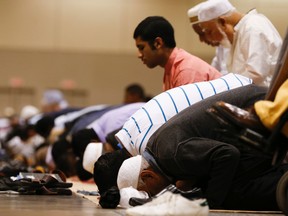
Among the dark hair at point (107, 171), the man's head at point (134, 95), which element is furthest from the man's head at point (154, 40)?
the man's head at point (134, 95)

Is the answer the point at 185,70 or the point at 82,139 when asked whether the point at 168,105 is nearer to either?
the point at 185,70

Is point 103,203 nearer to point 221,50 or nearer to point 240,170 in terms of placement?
point 240,170

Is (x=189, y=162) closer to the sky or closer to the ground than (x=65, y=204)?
closer to the sky

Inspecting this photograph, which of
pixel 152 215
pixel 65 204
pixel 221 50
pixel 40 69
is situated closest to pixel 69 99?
pixel 40 69

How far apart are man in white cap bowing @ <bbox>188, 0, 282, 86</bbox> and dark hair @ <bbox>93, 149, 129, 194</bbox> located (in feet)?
4.41

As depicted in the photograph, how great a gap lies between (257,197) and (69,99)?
500 inches

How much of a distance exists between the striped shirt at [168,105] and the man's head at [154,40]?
99 centimetres

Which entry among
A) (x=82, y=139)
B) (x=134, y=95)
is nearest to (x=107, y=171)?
(x=82, y=139)

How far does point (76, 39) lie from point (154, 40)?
10689 millimetres

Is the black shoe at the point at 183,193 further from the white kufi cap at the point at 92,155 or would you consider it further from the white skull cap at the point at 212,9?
the white skull cap at the point at 212,9

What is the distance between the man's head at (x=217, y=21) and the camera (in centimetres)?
631

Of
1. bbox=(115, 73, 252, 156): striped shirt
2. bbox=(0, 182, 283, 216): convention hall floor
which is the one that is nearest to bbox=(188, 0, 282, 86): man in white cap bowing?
bbox=(115, 73, 252, 156): striped shirt

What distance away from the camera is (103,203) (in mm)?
4402

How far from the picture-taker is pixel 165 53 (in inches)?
228
